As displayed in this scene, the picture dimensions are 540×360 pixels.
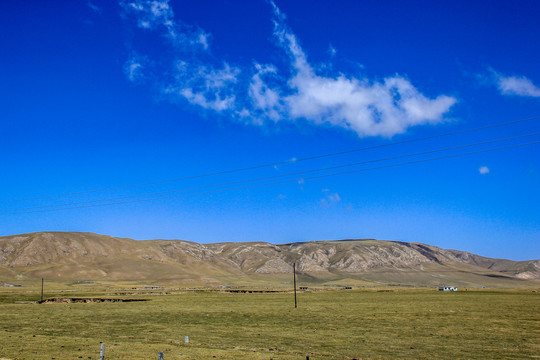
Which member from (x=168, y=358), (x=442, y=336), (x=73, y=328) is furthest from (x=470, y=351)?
(x=73, y=328)

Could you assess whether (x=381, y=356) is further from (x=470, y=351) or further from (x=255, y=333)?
(x=255, y=333)

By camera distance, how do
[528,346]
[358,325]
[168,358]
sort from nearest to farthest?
1. [168,358]
2. [528,346]
3. [358,325]

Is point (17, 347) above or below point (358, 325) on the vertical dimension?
above

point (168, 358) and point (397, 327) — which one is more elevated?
point (168, 358)

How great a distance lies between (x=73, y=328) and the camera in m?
39.6

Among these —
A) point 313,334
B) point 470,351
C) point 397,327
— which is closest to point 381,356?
point 470,351

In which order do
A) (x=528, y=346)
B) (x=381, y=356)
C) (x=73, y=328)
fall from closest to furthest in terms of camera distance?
(x=381, y=356), (x=528, y=346), (x=73, y=328)

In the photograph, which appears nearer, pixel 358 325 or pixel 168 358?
pixel 168 358

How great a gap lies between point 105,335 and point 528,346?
3227 cm

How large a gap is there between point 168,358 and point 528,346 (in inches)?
971

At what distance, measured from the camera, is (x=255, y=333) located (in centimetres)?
3616

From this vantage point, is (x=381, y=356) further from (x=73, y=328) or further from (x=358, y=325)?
Result: (x=73, y=328)

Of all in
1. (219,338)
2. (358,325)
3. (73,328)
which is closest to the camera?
(219,338)

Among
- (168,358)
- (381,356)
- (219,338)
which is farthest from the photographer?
(219,338)
